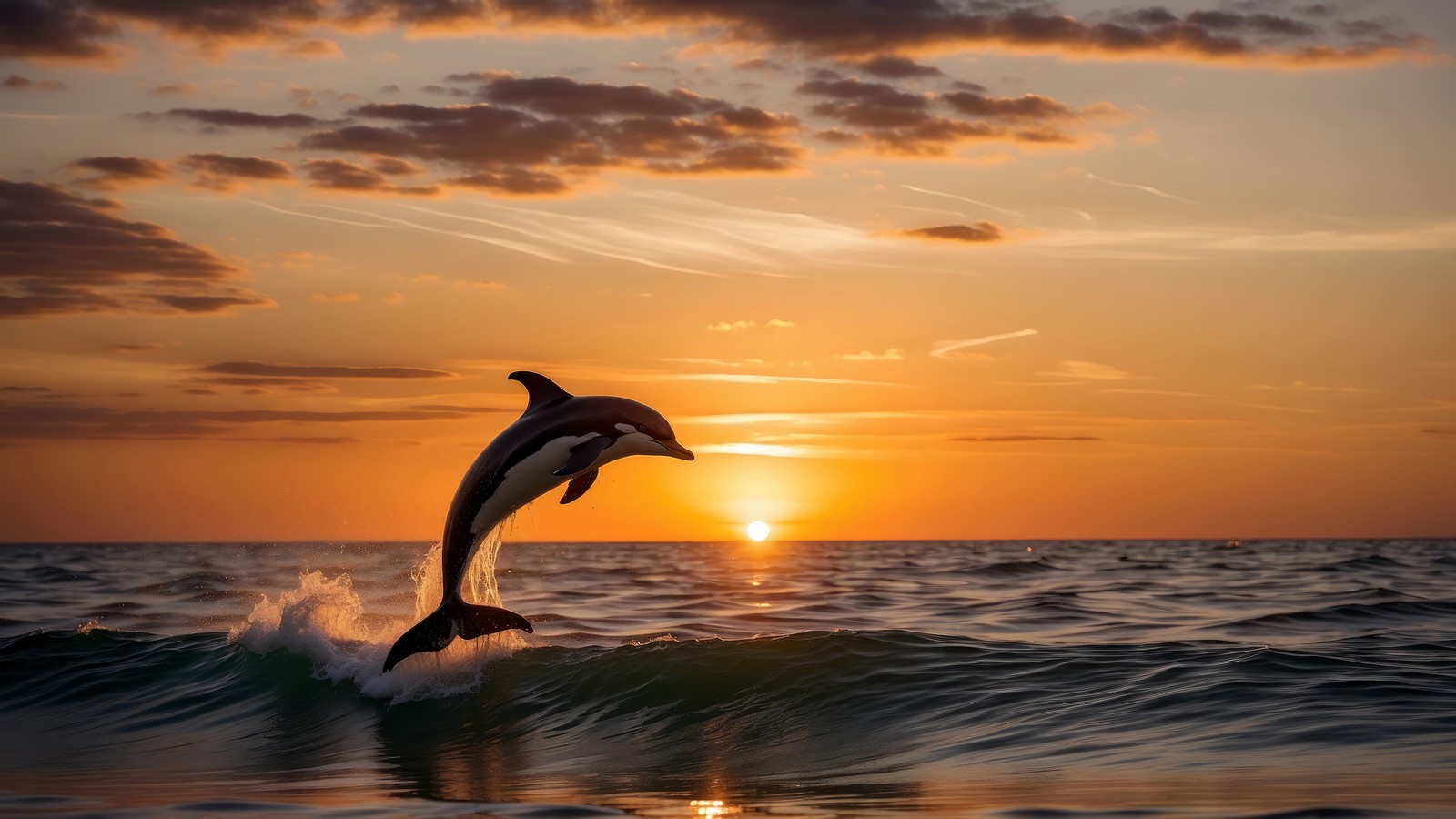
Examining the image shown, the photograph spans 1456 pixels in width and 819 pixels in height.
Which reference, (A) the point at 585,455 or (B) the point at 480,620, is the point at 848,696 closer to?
A: (B) the point at 480,620

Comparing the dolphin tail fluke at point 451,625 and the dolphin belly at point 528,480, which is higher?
the dolphin belly at point 528,480

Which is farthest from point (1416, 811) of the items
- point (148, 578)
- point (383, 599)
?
point (148, 578)

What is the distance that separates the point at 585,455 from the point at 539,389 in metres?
1.56

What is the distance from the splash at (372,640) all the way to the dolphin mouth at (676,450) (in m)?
2.72

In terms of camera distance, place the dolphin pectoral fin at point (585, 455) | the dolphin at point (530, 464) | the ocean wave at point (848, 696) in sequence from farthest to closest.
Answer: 1. the ocean wave at point (848, 696)
2. the dolphin at point (530, 464)
3. the dolphin pectoral fin at point (585, 455)

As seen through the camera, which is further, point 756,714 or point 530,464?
point 756,714

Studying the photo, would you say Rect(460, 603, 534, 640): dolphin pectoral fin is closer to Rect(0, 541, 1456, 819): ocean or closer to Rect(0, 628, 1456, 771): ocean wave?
Rect(0, 541, 1456, 819): ocean

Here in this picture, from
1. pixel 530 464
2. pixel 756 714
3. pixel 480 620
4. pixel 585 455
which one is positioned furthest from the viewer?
pixel 756 714

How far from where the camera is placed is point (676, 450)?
12398mm

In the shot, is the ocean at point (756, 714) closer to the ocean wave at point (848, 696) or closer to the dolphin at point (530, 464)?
the ocean wave at point (848, 696)

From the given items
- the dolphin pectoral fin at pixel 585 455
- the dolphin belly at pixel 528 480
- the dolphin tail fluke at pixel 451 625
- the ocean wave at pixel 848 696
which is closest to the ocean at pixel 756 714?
the ocean wave at pixel 848 696

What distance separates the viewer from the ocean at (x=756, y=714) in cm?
1019

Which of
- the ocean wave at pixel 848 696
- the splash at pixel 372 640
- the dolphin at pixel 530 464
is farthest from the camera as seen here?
the splash at pixel 372 640

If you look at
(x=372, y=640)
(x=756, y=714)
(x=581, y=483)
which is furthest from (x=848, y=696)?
(x=372, y=640)
